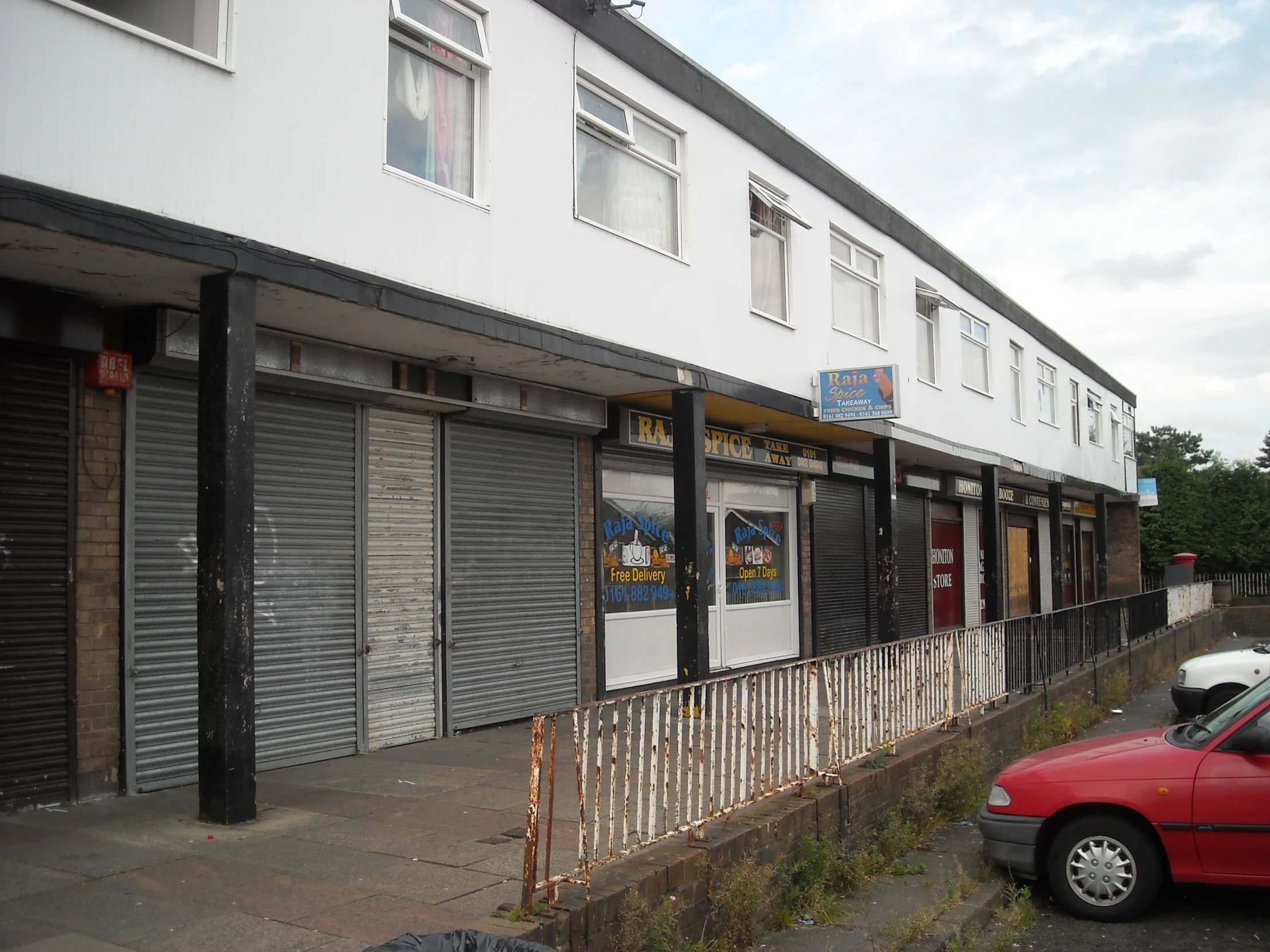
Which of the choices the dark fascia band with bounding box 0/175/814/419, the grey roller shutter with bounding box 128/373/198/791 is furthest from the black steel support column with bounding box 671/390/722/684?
the grey roller shutter with bounding box 128/373/198/791

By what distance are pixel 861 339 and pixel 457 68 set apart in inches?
318

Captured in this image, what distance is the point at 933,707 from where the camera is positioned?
380 inches

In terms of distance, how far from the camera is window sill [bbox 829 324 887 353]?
47.0 feet

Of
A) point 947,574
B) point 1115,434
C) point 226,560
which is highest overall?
point 1115,434

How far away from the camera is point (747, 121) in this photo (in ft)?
40.4

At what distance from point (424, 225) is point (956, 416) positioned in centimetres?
1260

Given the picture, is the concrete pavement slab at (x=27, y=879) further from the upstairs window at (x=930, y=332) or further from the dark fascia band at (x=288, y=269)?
the upstairs window at (x=930, y=332)

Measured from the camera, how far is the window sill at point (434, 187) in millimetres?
7570

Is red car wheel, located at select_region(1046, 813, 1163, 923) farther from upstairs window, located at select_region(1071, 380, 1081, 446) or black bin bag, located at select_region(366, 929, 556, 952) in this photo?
upstairs window, located at select_region(1071, 380, 1081, 446)

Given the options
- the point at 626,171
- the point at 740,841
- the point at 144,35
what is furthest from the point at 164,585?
the point at 626,171

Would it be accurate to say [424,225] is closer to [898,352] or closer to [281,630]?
[281,630]

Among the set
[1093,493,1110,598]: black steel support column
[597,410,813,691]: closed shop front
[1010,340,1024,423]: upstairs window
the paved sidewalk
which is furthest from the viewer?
[1093,493,1110,598]: black steel support column

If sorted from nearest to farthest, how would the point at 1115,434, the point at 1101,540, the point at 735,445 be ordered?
the point at 735,445, the point at 1101,540, the point at 1115,434

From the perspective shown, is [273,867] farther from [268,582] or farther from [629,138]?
[629,138]
